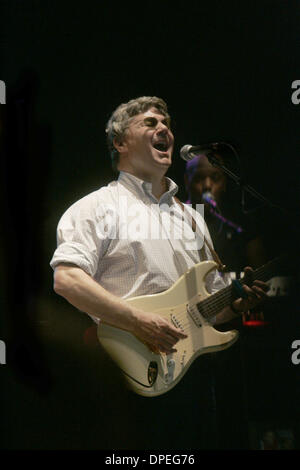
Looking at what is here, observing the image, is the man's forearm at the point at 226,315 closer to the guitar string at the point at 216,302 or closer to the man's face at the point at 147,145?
the guitar string at the point at 216,302

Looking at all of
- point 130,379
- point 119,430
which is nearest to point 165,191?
point 130,379

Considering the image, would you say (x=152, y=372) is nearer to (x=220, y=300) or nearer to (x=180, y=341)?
(x=180, y=341)

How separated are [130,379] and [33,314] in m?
0.62

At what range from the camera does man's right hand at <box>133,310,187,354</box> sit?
4.97 feet

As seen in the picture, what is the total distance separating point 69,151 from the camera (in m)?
2.12

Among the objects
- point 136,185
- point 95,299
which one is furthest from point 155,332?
point 136,185

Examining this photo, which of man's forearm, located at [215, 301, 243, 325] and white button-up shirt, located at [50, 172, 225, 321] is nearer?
white button-up shirt, located at [50, 172, 225, 321]

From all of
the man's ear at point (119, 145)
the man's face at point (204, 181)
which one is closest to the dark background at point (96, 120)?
the man's face at point (204, 181)

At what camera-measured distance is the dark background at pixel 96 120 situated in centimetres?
185

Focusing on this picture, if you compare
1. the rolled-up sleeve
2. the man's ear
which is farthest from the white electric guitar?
the man's ear

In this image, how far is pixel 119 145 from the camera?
6.35 feet

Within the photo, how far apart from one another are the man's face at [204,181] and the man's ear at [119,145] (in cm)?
37

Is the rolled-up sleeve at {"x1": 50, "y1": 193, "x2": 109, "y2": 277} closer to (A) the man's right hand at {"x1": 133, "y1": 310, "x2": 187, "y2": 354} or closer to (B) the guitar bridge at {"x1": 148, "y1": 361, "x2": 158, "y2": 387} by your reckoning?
(A) the man's right hand at {"x1": 133, "y1": 310, "x2": 187, "y2": 354}

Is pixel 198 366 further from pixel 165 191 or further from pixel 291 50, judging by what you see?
pixel 291 50
